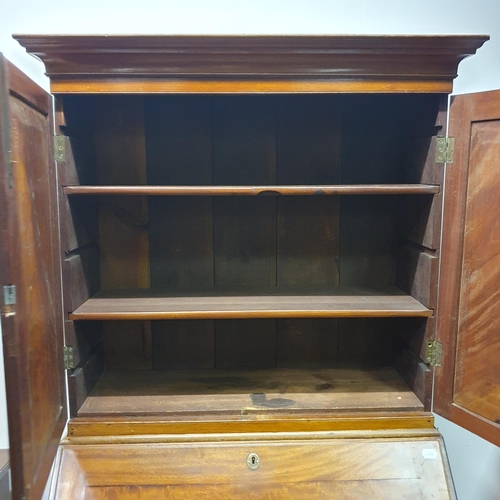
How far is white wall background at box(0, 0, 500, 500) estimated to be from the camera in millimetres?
1383

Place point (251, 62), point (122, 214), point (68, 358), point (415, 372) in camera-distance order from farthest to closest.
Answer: point (122, 214), point (415, 372), point (68, 358), point (251, 62)

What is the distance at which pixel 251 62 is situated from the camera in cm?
103

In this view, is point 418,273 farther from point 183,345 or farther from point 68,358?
point 68,358

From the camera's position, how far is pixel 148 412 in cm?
118

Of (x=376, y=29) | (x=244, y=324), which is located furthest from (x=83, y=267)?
(x=376, y=29)

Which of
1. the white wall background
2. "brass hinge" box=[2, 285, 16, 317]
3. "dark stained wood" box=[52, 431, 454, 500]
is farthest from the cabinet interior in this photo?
"brass hinge" box=[2, 285, 16, 317]

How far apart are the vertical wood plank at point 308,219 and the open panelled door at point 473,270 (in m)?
0.40

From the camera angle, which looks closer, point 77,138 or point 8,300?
point 8,300

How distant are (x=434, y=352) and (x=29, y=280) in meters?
0.99

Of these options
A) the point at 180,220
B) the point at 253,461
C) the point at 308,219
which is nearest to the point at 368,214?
the point at 308,219

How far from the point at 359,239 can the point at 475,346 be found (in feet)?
1.61

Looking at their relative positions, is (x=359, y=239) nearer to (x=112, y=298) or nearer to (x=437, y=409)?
(x=437, y=409)

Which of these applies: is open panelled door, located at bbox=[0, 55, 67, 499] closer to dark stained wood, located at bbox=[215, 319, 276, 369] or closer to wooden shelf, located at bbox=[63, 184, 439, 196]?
wooden shelf, located at bbox=[63, 184, 439, 196]

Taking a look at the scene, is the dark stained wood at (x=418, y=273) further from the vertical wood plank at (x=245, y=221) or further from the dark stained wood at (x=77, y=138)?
the dark stained wood at (x=77, y=138)
